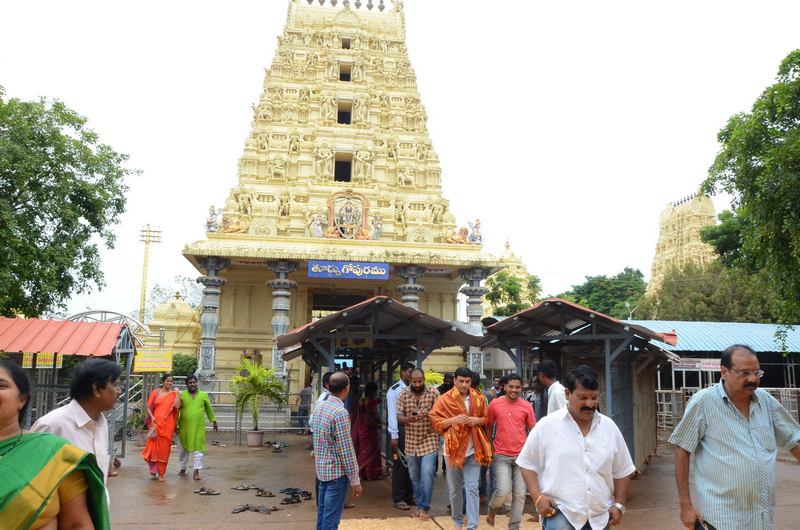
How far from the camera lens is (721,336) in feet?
69.3

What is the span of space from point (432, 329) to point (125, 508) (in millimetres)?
4747

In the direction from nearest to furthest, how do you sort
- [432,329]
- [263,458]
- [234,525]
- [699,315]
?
[234,525], [432,329], [263,458], [699,315]

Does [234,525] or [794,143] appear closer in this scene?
[234,525]

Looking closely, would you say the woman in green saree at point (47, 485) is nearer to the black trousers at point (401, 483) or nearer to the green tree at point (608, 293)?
the black trousers at point (401, 483)

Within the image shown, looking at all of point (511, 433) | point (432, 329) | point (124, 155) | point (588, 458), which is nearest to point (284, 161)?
point (124, 155)

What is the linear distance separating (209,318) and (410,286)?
697cm

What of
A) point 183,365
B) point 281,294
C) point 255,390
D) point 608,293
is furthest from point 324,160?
point 608,293

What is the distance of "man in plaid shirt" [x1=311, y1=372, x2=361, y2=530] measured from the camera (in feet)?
16.6

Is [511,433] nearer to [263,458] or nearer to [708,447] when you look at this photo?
[708,447]

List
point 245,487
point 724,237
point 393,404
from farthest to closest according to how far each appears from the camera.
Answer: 1. point 724,237
2. point 245,487
3. point 393,404

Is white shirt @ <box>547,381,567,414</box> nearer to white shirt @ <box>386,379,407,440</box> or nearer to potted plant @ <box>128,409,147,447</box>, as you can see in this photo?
white shirt @ <box>386,379,407,440</box>

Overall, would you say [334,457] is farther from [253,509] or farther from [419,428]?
[253,509]

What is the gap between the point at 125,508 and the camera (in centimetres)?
729

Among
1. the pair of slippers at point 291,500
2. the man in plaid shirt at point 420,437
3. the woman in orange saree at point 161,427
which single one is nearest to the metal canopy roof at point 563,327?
the man in plaid shirt at point 420,437
